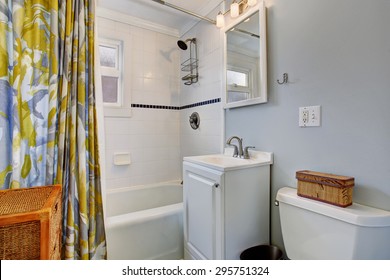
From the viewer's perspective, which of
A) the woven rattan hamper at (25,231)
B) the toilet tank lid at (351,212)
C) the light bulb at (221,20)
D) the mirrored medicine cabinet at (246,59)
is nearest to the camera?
the woven rattan hamper at (25,231)

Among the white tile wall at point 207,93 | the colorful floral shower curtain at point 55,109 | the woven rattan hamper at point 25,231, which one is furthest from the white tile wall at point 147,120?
the woven rattan hamper at point 25,231

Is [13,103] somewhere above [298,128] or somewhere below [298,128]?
above

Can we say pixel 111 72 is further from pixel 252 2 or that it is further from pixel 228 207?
pixel 228 207

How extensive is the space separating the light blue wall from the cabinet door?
43cm

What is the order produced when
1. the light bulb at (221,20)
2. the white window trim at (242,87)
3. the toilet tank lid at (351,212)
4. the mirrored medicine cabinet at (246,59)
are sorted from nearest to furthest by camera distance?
the toilet tank lid at (351,212), the mirrored medicine cabinet at (246,59), the white window trim at (242,87), the light bulb at (221,20)

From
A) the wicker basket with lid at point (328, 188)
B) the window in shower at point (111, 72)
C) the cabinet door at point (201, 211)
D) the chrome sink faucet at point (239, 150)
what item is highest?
the window in shower at point (111, 72)

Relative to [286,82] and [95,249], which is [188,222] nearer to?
[95,249]

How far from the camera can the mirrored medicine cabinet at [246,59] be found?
139 centimetres

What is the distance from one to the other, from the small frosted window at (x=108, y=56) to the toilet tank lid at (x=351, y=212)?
7.35ft

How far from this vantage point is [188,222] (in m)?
1.51

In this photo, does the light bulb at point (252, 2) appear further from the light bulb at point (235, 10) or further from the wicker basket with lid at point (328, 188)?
the wicker basket with lid at point (328, 188)

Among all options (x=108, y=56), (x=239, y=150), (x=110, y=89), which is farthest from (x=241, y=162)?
(x=108, y=56)
